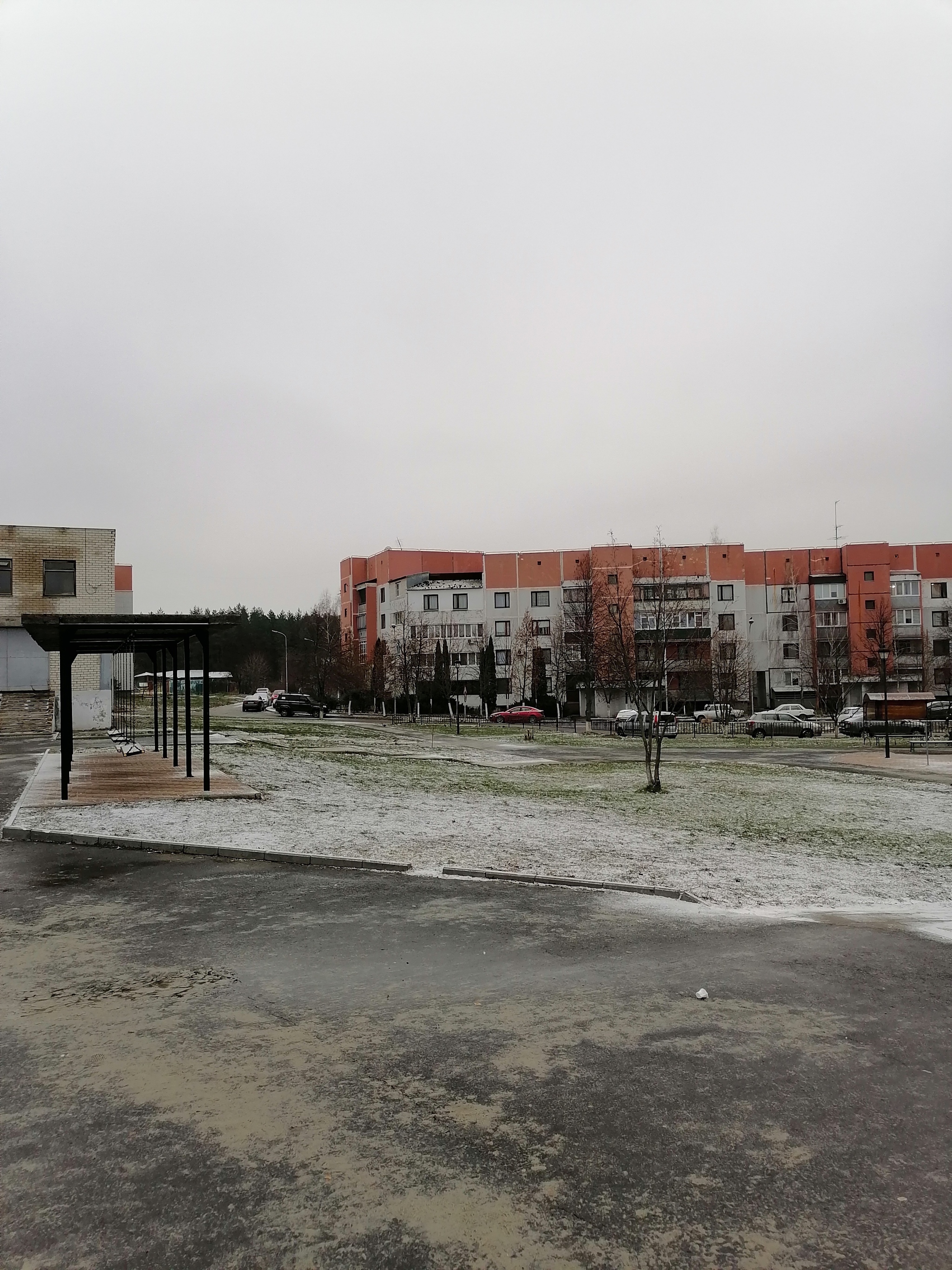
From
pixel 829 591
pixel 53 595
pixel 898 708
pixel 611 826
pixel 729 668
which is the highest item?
pixel 829 591

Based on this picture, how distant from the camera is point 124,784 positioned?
17281 millimetres

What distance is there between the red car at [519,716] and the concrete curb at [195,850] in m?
50.2

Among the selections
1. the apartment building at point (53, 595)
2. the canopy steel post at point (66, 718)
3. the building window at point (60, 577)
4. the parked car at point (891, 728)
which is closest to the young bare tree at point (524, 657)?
the parked car at point (891, 728)

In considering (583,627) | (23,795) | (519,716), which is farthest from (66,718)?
(583,627)

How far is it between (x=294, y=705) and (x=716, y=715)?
92.0 ft

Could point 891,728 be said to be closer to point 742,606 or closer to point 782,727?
point 782,727

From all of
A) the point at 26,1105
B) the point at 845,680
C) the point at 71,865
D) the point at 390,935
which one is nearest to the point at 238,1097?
the point at 26,1105

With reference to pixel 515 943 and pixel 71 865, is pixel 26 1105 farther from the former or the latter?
pixel 71 865

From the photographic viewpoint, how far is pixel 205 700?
15305mm

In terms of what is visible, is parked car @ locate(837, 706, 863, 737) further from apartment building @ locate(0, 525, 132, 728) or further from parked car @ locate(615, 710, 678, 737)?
apartment building @ locate(0, 525, 132, 728)

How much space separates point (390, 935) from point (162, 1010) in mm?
2228

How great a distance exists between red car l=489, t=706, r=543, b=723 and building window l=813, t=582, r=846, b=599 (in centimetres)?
2972

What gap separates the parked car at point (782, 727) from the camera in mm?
47312

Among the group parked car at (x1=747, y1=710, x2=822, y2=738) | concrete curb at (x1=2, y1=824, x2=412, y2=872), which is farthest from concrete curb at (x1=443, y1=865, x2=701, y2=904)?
parked car at (x1=747, y1=710, x2=822, y2=738)
